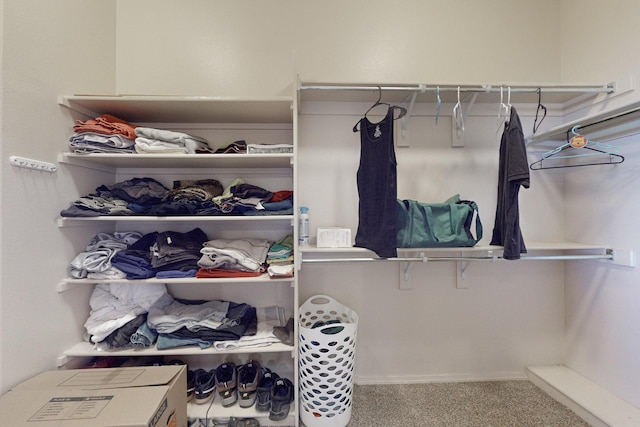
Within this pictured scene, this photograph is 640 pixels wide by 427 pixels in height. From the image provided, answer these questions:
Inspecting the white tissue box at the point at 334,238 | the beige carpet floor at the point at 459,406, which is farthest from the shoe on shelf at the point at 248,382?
the white tissue box at the point at 334,238

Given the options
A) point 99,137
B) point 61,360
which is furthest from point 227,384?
point 99,137

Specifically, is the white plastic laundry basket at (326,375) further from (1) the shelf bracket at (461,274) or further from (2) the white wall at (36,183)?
(2) the white wall at (36,183)

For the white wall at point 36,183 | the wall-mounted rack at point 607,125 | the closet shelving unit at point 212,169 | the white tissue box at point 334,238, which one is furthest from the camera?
the white tissue box at point 334,238

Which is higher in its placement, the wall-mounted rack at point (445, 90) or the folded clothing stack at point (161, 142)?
the wall-mounted rack at point (445, 90)

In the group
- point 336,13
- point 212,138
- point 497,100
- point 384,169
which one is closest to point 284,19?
point 336,13

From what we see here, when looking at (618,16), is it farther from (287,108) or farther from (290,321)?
(290,321)

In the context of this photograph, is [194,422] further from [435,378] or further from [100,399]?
[435,378]

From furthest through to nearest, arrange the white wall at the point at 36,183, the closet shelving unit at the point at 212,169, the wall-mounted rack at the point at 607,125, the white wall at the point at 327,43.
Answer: the white wall at the point at 327,43, the closet shelving unit at the point at 212,169, the wall-mounted rack at the point at 607,125, the white wall at the point at 36,183

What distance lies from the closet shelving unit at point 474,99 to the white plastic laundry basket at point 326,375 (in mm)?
388

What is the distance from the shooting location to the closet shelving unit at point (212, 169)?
4.36 feet

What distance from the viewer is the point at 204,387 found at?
1.43 meters

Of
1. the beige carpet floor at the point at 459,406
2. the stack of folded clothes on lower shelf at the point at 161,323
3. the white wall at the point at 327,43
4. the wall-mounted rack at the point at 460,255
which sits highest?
the white wall at the point at 327,43

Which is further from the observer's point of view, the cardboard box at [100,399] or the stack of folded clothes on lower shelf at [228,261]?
the stack of folded clothes on lower shelf at [228,261]

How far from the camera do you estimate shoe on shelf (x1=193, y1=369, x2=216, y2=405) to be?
4.64 feet
